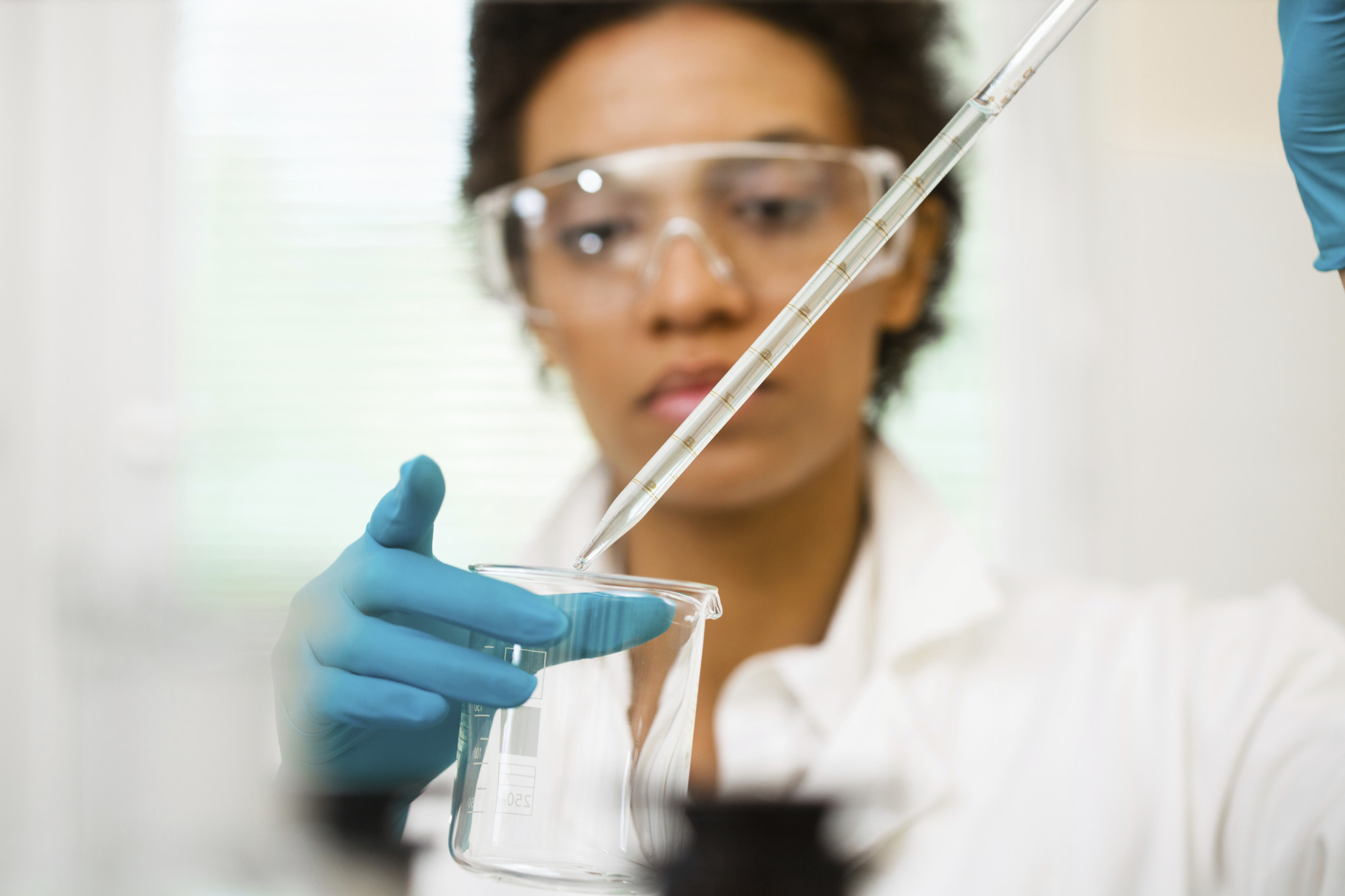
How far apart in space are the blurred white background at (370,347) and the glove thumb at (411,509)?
37.8 inches

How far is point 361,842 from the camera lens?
43.3 inches

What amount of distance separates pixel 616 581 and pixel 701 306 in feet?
2.15

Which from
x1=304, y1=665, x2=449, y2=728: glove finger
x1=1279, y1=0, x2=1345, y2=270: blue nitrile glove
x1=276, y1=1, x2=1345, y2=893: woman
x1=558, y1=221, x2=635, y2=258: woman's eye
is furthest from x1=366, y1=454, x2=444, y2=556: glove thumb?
x1=1279, y1=0, x2=1345, y2=270: blue nitrile glove

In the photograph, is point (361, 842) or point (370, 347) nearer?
point (361, 842)

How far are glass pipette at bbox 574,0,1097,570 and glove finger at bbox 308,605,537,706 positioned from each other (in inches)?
4.8

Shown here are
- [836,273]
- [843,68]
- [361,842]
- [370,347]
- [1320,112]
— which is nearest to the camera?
[836,273]

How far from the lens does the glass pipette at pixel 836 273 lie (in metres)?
0.62

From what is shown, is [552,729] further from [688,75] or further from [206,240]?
[206,240]

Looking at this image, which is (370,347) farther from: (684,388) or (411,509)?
(411,509)

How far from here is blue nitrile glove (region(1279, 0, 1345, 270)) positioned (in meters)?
0.75

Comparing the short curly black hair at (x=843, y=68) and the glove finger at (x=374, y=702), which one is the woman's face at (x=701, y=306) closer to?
the short curly black hair at (x=843, y=68)

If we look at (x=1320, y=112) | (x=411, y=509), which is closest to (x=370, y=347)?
(x=411, y=509)

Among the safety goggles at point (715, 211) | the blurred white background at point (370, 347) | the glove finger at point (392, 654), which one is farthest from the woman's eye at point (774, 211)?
the glove finger at point (392, 654)

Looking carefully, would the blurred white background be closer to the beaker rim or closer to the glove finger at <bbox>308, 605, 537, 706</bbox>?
the glove finger at <bbox>308, 605, 537, 706</bbox>
